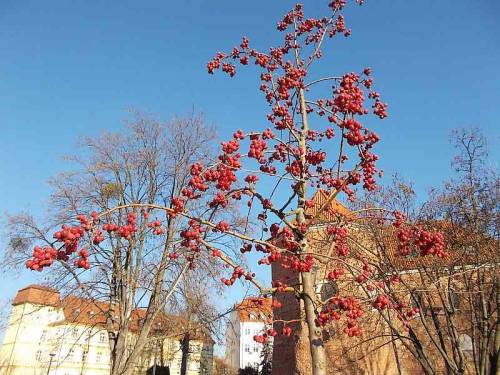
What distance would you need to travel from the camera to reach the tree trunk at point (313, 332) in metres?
4.01

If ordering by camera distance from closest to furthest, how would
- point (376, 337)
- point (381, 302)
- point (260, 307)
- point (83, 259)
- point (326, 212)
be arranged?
point (83, 259) < point (381, 302) < point (260, 307) < point (326, 212) < point (376, 337)

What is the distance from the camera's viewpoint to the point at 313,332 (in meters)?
4.12

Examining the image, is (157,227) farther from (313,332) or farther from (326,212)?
(326,212)

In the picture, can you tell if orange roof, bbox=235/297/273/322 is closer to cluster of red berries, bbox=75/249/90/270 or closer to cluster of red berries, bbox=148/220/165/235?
cluster of red berries, bbox=148/220/165/235

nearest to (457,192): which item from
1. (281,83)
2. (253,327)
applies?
(281,83)

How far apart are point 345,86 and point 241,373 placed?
35.5 meters

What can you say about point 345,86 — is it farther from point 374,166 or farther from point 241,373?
point 241,373

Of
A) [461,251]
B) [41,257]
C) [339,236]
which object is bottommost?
[41,257]

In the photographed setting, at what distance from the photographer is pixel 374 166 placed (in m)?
4.62

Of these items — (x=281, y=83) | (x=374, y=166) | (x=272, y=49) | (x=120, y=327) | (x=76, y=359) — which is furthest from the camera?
(x=76, y=359)

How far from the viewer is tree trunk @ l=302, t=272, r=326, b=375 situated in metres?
4.01

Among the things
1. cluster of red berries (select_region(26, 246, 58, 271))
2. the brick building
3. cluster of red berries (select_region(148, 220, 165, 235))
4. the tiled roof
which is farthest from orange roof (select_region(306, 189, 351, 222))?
the tiled roof

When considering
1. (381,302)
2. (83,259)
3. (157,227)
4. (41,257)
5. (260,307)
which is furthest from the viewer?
(260,307)

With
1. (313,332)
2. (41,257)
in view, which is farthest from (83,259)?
(313,332)
